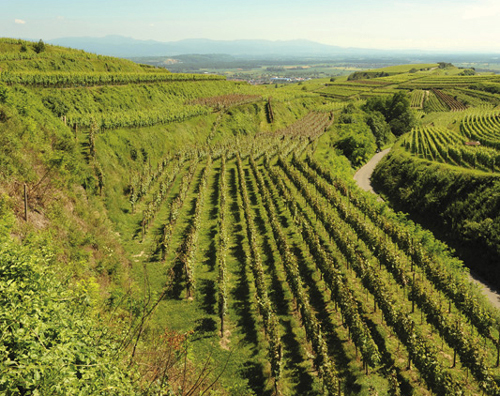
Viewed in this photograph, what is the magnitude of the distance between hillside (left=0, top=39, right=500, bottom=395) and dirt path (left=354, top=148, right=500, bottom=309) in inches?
126

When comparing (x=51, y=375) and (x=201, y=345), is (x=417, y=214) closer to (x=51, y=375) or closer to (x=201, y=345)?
(x=201, y=345)

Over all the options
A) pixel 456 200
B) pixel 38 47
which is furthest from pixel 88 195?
pixel 38 47

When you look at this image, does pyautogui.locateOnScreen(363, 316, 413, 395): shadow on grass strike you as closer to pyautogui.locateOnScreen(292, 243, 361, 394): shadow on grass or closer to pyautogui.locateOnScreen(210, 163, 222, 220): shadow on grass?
pyautogui.locateOnScreen(292, 243, 361, 394): shadow on grass

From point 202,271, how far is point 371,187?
4762 centimetres

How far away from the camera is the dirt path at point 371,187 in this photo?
3397 cm

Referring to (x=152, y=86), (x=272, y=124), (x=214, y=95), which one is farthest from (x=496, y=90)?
(x=152, y=86)

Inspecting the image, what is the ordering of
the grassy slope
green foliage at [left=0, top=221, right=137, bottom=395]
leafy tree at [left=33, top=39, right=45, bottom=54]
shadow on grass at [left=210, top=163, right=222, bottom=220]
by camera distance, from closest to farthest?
green foliage at [left=0, top=221, right=137, bottom=395] < the grassy slope < shadow on grass at [left=210, top=163, right=222, bottom=220] < leafy tree at [left=33, top=39, right=45, bottom=54]

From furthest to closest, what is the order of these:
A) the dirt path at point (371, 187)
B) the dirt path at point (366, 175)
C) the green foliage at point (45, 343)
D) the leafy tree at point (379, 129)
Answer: the leafy tree at point (379, 129) < the dirt path at point (366, 175) < the dirt path at point (371, 187) < the green foliage at point (45, 343)

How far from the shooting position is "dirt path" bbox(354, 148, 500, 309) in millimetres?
33969

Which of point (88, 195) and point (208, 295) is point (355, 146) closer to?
point (208, 295)

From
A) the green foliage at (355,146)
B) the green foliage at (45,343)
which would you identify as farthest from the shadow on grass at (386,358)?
the green foliage at (355,146)

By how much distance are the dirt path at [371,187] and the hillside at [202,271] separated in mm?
3196

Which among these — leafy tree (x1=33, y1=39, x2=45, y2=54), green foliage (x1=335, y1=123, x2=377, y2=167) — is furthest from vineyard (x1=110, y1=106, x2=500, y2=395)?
leafy tree (x1=33, y1=39, x2=45, y2=54)

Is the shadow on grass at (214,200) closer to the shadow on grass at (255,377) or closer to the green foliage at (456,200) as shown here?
the shadow on grass at (255,377)
